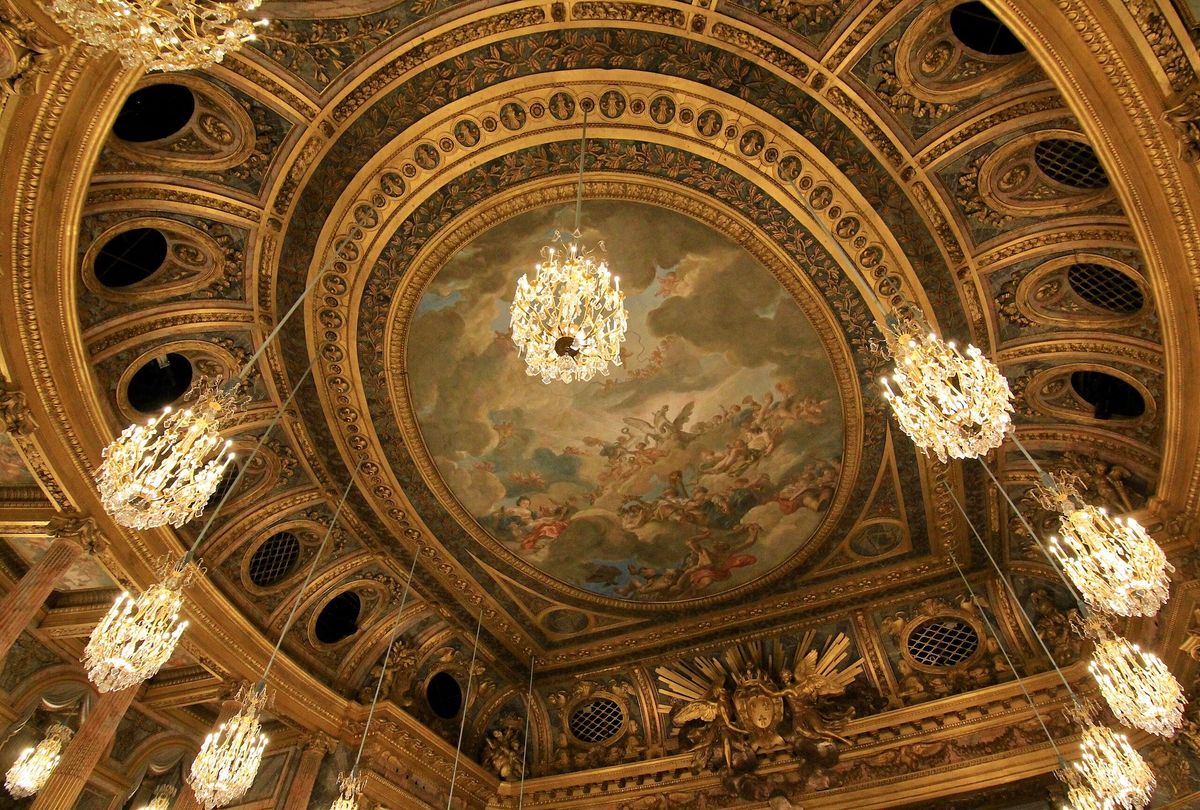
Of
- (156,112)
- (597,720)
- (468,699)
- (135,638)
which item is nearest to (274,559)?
(135,638)

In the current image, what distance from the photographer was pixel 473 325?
1076 centimetres

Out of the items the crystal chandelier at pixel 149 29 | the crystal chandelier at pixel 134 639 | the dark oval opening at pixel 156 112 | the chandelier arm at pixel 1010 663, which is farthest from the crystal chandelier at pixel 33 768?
the chandelier arm at pixel 1010 663

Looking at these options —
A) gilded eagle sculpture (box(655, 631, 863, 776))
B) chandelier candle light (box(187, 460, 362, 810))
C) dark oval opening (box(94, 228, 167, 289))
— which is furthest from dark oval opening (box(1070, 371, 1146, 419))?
dark oval opening (box(94, 228, 167, 289))

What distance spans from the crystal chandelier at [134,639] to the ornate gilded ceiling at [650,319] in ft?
8.61

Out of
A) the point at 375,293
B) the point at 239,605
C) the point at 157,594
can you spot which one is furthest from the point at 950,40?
the point at 239,605

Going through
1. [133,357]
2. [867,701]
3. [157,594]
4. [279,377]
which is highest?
[279,377]

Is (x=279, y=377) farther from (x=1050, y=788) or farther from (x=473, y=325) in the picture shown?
(x=1050, y=788)

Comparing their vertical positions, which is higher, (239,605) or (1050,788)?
(239,605)

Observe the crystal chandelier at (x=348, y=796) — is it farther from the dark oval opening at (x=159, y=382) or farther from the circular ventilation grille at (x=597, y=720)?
the dark oval opening at (x=159, y=382)

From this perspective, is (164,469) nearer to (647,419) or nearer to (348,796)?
(348,796)

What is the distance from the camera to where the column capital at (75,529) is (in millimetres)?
8602

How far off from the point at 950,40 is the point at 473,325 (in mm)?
7009

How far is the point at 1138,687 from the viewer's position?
7.16m

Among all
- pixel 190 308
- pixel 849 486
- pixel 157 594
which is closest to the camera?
pixel 157 594
